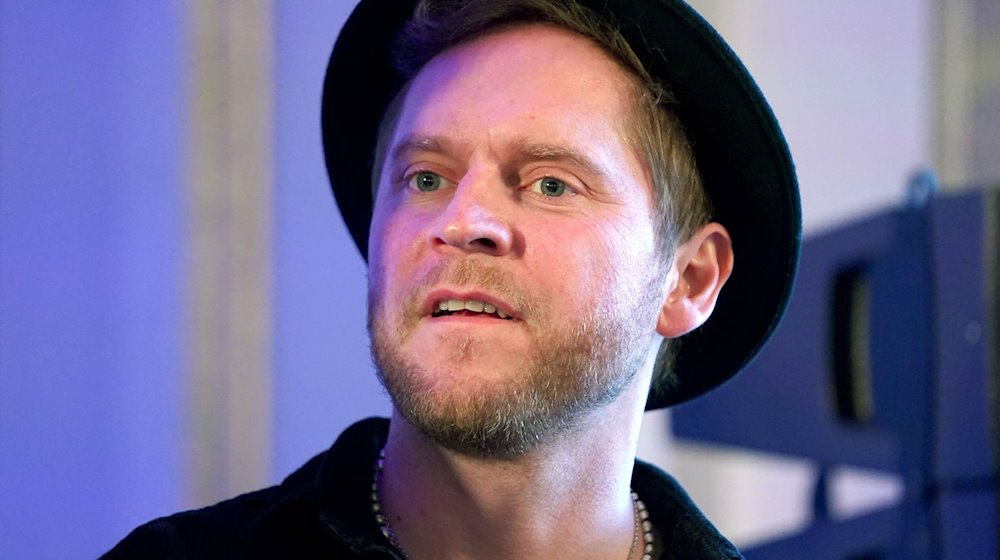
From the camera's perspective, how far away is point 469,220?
1.27 m

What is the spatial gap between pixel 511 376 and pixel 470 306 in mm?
88

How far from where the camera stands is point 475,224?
127 centimetres

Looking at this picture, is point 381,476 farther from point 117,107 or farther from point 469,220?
point 117,107

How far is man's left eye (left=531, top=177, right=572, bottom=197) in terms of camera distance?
53.4 inches

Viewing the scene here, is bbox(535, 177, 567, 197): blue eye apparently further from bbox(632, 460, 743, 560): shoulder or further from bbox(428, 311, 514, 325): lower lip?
bbox(632, 460, 743, 560): shoulder

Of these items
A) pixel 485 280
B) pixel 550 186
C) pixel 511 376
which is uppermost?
pixel 550 186

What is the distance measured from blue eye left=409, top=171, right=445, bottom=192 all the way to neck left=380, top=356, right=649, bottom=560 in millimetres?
272

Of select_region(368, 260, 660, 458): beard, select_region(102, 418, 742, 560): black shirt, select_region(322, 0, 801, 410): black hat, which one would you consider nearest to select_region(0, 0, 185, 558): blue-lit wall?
select_region(322, 0, 801, 410): black hat

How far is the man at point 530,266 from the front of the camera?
1.27 meters

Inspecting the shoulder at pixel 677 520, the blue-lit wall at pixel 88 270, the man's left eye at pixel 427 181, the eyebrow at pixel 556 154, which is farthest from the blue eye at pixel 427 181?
the blue-lit wall at pixel 88 270

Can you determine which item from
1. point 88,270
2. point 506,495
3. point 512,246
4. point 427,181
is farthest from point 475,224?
point 88,270

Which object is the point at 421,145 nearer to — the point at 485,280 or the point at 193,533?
the point at 485,280

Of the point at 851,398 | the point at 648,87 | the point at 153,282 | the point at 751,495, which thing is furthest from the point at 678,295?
the point at 751,495

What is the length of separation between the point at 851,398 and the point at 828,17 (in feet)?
7.07
